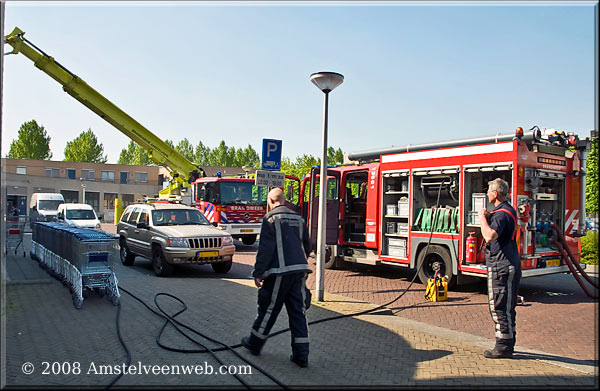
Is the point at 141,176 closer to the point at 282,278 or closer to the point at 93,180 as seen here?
the point at 93,180

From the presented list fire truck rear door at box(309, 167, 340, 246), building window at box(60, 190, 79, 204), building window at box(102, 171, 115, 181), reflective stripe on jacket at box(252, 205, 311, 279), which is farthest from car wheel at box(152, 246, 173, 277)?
building window at box(102, 171, 115, 181)

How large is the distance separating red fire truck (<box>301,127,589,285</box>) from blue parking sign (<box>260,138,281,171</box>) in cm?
119

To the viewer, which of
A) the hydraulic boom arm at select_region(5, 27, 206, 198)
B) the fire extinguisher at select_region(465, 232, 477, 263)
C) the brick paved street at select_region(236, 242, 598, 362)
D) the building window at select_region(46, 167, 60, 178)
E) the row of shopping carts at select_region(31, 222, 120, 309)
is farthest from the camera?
the building window at select_region(46, 167, 60, 178)

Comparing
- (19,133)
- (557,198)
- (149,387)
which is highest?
(19,133)

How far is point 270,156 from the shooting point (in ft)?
32.2

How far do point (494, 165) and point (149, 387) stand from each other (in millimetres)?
7095

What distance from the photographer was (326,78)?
844 cm

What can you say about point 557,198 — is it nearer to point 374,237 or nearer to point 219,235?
point 374,237

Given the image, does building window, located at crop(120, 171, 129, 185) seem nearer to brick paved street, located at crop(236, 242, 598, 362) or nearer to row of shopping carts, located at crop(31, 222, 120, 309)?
brick paved street, located at crop(236, 242, 598, 362)

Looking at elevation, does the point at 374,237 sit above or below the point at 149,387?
above

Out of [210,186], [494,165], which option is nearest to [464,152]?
[494,165]

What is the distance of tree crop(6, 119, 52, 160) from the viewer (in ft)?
215

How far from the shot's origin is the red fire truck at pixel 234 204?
671 inches

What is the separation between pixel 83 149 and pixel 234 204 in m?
64.0
